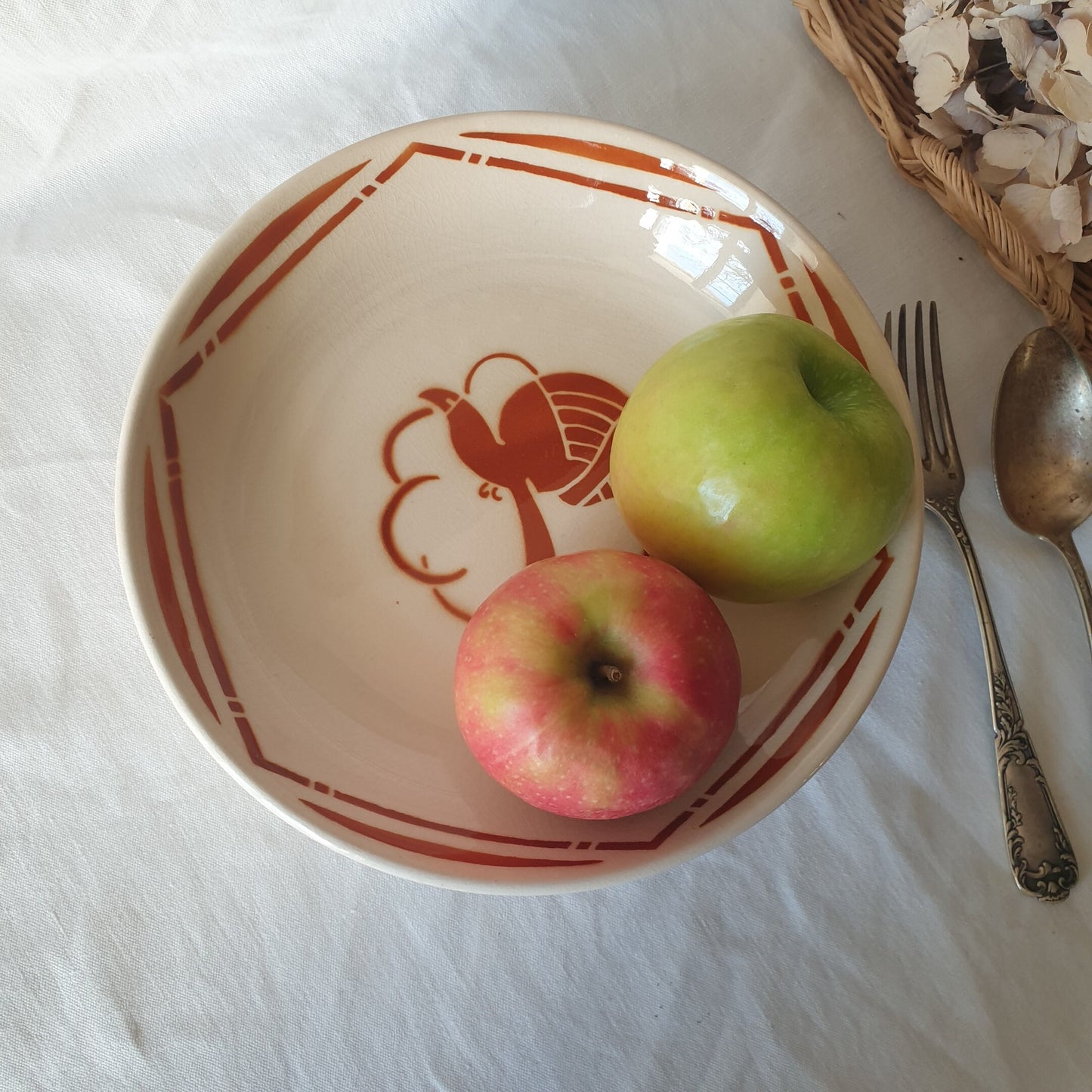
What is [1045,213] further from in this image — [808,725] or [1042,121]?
[808,725]

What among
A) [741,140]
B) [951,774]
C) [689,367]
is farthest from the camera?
[741,140]

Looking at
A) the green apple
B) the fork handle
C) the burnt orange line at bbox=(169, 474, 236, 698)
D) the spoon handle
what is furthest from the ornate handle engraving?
the burnt orange line at bbox=(169, 474, 236, 698)

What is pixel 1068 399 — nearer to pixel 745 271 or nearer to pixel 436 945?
pixel 745 271

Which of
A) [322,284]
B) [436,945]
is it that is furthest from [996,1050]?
[322,284]

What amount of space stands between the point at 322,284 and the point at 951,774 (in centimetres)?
63

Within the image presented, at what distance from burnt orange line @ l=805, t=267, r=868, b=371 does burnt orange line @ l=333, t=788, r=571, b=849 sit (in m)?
→ 0.43

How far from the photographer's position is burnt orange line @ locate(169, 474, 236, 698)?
21.9 inches

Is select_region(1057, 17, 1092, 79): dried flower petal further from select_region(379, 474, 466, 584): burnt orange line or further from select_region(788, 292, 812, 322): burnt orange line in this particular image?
select_region(379, 474, 466, 584): burnt orange line

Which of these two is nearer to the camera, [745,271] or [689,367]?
[689,367]

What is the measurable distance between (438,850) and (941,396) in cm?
55

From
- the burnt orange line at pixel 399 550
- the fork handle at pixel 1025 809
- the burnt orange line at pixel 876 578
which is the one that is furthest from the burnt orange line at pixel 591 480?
the fork handle at pixel 1025 809

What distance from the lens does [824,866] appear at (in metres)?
0.62

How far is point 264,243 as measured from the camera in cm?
64

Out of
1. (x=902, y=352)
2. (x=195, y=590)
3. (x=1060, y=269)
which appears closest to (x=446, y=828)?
(x=195, y=590)
